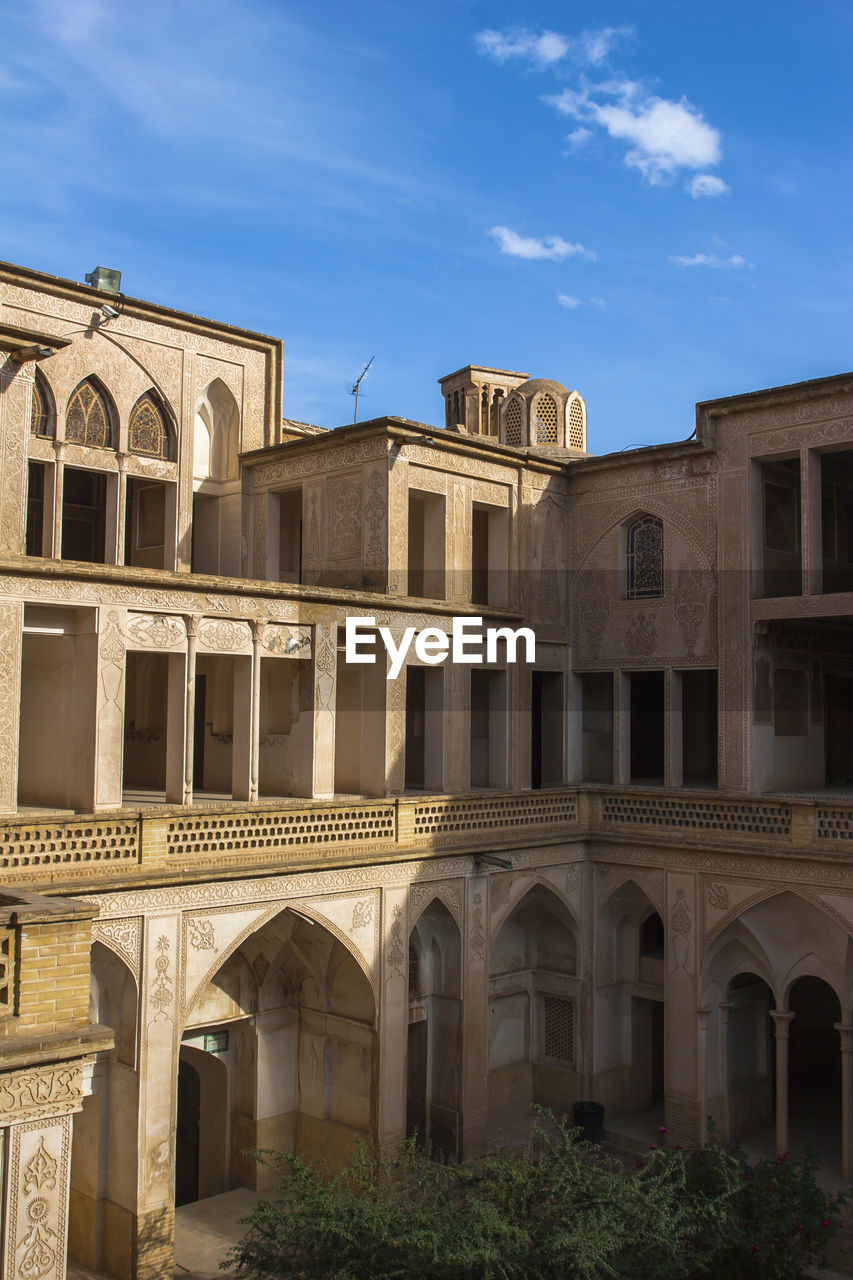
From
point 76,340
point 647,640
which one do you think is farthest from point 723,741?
point 76,340

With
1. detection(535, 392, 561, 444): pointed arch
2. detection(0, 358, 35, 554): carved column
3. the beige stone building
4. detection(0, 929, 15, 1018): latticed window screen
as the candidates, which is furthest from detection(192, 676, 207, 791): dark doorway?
detection(0, 929, 15, 1018): latticed window screen

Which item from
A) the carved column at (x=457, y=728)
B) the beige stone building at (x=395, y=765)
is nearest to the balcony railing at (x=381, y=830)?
the beige stone building at (x=395, y=765)

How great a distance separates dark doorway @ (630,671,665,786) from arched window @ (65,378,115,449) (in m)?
9.19

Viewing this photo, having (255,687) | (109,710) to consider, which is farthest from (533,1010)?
(109,710)

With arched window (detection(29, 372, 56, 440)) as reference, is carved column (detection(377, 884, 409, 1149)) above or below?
below

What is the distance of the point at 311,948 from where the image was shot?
50.6 feet

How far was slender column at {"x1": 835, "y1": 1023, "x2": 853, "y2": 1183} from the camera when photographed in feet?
47.5

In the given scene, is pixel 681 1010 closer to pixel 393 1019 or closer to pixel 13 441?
pixel 393 1019

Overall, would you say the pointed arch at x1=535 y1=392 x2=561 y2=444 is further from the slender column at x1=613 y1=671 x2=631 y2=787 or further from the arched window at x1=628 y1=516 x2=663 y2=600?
the slender column at x1=613 y1=671 x2=631 y2=787

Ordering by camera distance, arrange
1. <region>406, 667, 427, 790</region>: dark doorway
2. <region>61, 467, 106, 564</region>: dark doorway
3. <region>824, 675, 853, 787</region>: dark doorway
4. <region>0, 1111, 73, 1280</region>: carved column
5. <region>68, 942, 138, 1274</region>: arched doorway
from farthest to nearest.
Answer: <region>406, 667, 427, 790</region>: dark doorway → <region>824, 675, 853, 787</region>: dark doorway → <region>61, 467, 106, 564</region>: dark doorway → <region>68, 942, 138, 1274</region>: arched doorway → <region>0, 1111, 73, 1280</region>: carved column

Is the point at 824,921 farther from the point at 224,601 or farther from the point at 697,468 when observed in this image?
the point at 224,601

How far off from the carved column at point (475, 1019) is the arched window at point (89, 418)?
7810mm

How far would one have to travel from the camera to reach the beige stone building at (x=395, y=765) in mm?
12547

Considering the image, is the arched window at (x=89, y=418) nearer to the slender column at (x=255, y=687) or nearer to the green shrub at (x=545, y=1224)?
the slender column at (x=255, y=687)
